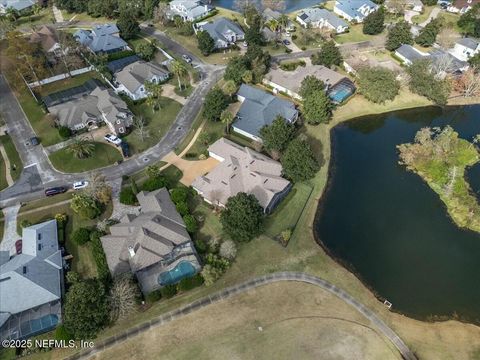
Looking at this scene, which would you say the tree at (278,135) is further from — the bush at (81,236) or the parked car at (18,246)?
the parked car at (18,246)

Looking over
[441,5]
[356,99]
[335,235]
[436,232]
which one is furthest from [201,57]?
[441,5]

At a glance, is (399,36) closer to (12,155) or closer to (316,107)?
(316,107)

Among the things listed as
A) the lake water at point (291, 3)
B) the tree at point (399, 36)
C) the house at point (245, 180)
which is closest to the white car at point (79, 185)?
the house at point (245, 180)

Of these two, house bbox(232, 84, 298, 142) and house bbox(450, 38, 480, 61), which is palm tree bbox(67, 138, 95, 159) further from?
house bbox(450, 38, 480, 61)

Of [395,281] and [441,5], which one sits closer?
[395,281]

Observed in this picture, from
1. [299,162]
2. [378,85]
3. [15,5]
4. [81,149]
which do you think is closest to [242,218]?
[299,162]

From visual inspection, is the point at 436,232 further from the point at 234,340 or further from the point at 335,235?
the point at 234,340

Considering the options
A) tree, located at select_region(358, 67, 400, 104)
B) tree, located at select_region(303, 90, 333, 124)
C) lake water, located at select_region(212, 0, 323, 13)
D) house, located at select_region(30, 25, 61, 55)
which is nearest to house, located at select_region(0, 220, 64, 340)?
tree, located at select_region(303, 90, 333, 124)
